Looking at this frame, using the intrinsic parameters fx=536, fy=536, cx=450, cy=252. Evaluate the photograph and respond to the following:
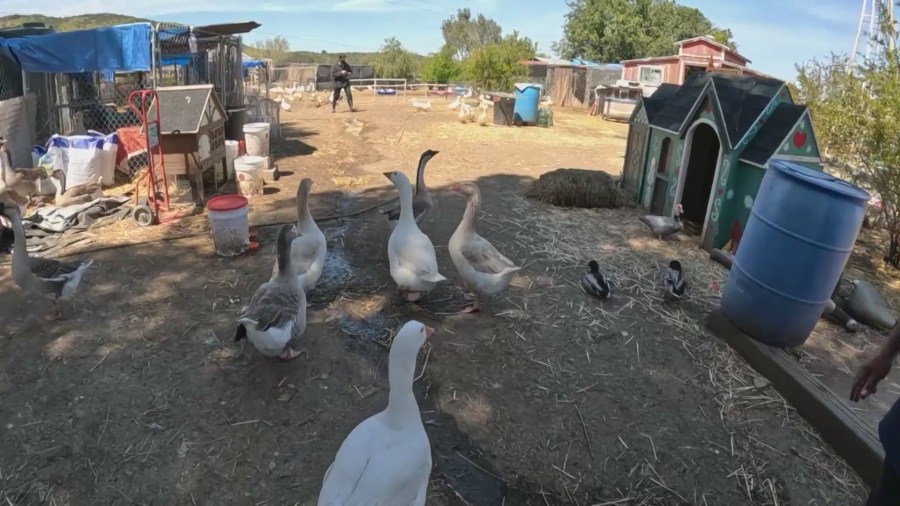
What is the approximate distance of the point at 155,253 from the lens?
22.0ft

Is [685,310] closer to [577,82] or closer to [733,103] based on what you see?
[733,103]

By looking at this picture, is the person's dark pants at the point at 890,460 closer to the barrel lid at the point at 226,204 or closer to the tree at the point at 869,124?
the barrel lid at the point at 226,204

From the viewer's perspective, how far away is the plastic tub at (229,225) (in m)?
6.43

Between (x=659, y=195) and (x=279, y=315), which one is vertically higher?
(x=659, y=195)

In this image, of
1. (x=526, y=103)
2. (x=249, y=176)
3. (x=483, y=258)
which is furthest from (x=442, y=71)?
(x=483, y=258)

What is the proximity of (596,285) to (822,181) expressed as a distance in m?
2.27

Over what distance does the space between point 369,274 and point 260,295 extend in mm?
2041

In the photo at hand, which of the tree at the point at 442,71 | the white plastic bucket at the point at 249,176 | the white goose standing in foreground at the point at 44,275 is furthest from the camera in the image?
the tree at the point at 442,71

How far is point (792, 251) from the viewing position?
4.63m

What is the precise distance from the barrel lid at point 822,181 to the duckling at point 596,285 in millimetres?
1962

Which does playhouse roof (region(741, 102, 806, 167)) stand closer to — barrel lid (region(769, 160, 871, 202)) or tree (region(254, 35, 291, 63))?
barrel lid (region(769, 160, 871, 202))

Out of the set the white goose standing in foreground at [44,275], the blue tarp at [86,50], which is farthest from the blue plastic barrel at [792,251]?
the blue tarp at [86,50]

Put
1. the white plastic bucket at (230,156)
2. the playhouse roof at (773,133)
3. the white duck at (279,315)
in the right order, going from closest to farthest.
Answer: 1. the white duck at (279,315)
2. the playhouse roof at (773,133)
3. the white plastic bucket at (230,156)

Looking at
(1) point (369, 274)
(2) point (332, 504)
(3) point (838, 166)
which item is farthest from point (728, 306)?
(3) point (838, 166)
